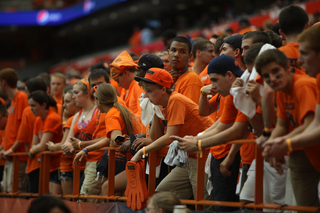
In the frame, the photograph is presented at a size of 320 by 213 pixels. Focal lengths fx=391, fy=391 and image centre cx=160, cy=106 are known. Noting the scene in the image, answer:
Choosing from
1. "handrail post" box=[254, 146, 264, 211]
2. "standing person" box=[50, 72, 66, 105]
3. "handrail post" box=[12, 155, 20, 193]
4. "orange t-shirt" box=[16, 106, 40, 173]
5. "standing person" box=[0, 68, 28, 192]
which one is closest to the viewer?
"handrail post" box=[254, 146, 264, 211]

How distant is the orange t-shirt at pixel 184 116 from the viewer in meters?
3.71

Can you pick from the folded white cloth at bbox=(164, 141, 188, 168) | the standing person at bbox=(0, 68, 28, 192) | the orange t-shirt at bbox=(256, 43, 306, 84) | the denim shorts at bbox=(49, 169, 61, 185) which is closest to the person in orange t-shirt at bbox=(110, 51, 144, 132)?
the denim shorts at bbox=(49, 169, 61, 185)

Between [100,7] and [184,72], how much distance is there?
22.0 m

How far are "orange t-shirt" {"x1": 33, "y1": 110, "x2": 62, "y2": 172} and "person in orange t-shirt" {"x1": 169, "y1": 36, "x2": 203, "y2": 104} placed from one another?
217 cm

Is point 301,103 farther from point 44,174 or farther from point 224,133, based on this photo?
point 44,174

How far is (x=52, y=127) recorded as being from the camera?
577 centimetres

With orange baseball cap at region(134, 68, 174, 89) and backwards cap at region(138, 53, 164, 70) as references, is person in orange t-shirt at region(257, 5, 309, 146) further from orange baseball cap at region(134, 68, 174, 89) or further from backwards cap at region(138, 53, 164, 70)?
backwards cap at region(138, 53, 164, 70)

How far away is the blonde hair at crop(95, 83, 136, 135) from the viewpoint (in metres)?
4.51

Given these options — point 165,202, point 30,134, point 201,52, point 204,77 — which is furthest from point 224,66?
point 30,134

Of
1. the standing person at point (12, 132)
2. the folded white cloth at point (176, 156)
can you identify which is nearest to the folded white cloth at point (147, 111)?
the folded white cloth at point (176, 156)

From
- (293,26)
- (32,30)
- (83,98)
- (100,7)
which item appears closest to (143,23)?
(100,7)

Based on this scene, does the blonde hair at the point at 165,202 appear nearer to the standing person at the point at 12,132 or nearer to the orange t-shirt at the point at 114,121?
the orange t-shirt at the point at 114,121

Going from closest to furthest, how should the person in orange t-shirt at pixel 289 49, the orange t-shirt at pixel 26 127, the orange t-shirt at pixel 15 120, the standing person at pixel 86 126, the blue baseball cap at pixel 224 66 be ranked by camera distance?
1. the person in orange t-shirt at pixel 289 49
2. the blue baseball cap at pixel 224 66
3. the standing person at pixel 86 126
4. the orange t-shirt at pixel 26 127
5. the orange t-shirt at pixel 15 120

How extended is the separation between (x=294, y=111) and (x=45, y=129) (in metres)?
4.07
